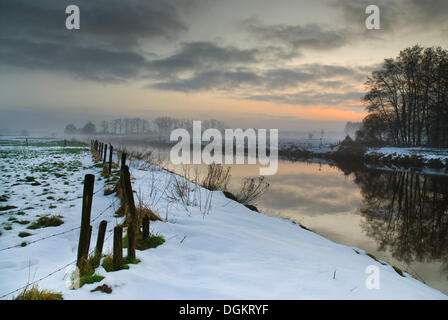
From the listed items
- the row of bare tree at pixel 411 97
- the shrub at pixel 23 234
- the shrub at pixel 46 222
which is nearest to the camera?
the shrub at pixel 23 234

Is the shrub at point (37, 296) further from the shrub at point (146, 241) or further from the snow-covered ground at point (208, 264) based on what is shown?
the shrub at point (146, 241)

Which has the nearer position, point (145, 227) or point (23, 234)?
point (145, 227)

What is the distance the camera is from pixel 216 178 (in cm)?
1203

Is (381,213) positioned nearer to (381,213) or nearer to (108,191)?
(381,213)

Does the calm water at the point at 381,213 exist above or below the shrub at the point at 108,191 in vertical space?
below

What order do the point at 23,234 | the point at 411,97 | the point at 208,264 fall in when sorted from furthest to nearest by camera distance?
the point at 411,97
the point at 23,234
the point at 208,264

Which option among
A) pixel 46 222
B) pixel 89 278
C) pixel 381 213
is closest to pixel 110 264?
pixel 89 278

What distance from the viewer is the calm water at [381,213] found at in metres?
6.43

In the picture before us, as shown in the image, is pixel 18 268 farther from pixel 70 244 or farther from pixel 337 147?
pixel 337 147

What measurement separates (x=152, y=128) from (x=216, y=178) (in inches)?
7442

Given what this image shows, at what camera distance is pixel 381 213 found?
9953 mm

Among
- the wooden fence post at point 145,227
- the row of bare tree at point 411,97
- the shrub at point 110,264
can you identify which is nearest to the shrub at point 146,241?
the wooden fence post at point 145,227

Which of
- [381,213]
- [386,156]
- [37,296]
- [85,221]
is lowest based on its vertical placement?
[381,213]
